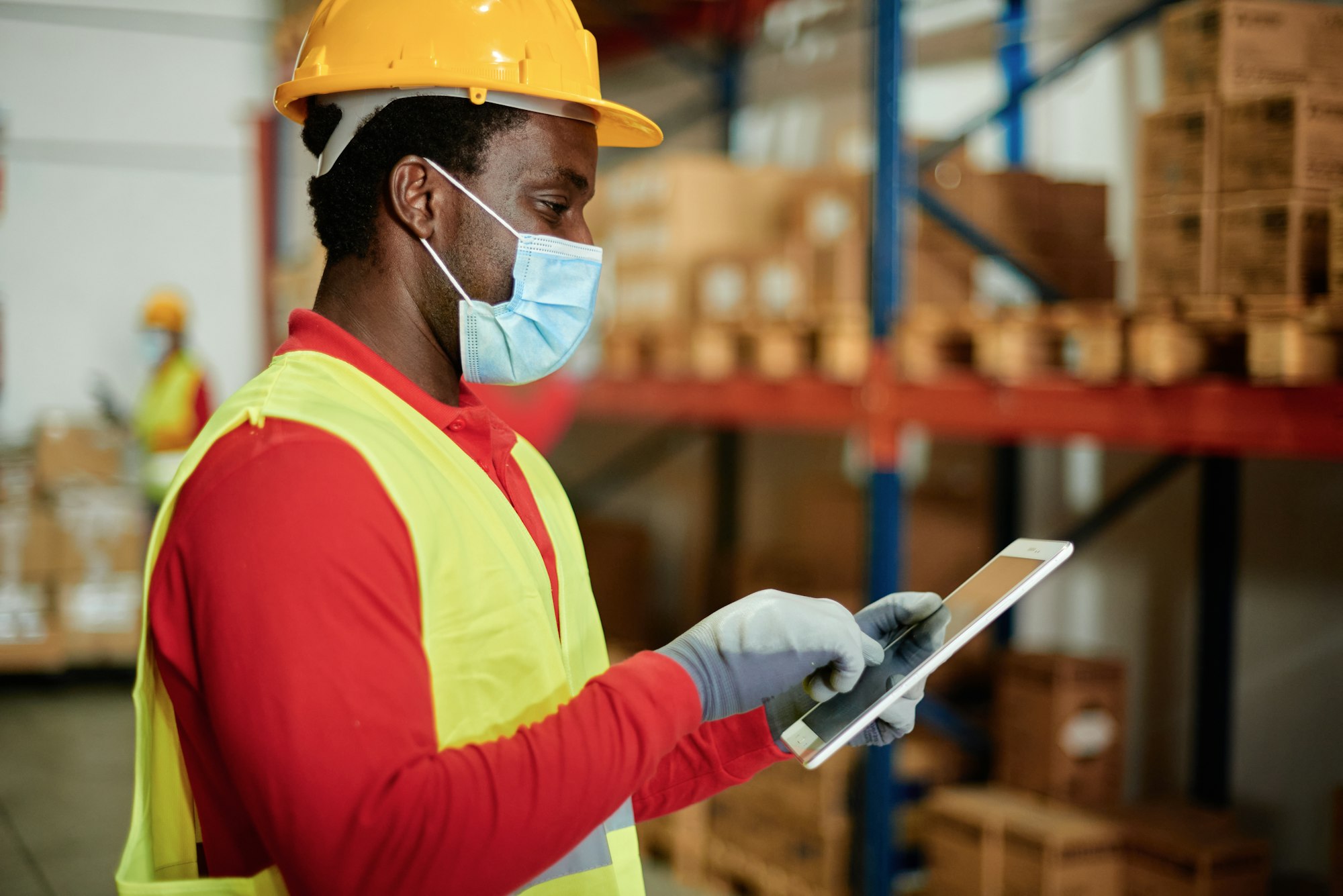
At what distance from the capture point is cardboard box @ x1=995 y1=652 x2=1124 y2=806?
4.34 metres

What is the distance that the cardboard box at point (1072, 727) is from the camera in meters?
4.34

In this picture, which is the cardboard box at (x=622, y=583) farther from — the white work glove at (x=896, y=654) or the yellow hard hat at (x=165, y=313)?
the white work glove at (x=896, y=654)

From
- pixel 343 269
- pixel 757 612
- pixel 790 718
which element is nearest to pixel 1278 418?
pixel 790 718

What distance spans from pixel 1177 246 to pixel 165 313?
764 cm

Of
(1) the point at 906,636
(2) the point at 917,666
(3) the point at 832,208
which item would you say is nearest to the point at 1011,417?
(3) the point at 832,208

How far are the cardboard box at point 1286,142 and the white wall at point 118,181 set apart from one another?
27.7 ft

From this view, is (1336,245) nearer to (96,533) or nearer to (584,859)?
(584,859)

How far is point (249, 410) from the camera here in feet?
3.82

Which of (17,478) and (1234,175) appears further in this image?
(17,478)

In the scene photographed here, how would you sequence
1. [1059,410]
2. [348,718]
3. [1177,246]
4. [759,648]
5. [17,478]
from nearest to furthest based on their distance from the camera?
[348,718], [759,648], [1177,246], [1059,410], [17,478]

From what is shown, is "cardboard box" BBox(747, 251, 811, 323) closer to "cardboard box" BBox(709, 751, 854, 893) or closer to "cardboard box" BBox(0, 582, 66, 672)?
"cardboard box" BBox(709, 751, 854, 893)

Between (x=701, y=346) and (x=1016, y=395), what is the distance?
1573 mm

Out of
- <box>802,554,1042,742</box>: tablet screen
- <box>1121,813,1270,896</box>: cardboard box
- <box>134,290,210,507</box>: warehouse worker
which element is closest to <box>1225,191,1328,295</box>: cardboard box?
<box>1121,813,1270,896</box>: cardboard box

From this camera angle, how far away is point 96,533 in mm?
8797
